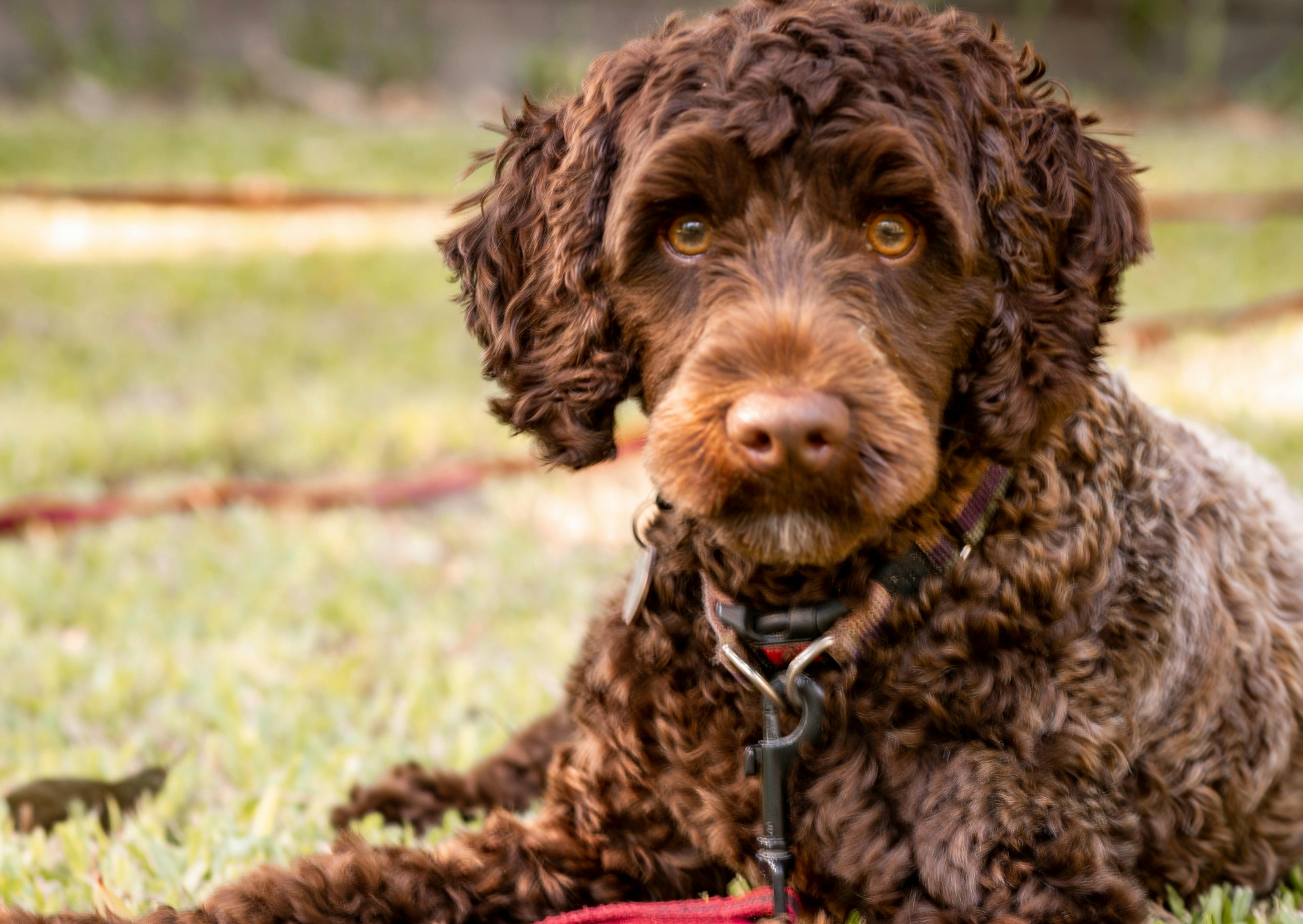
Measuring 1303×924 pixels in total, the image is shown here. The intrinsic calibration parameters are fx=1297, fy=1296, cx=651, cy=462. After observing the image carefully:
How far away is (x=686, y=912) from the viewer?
2775 mm

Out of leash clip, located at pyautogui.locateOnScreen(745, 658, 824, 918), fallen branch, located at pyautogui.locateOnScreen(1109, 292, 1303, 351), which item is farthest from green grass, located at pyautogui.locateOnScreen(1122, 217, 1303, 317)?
leash clip, located at pyautogui.locateOnScreen(745, 658, 824, 918)

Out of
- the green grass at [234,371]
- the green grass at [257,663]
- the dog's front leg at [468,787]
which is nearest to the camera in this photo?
the green grass at [257,663]

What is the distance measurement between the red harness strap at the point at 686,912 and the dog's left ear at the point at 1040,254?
3.48ft

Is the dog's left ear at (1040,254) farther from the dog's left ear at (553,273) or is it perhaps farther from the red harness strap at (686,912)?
the red harness strap at (686,912)

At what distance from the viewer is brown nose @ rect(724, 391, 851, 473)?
231 centimetres

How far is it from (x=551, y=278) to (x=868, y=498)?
0.93 m

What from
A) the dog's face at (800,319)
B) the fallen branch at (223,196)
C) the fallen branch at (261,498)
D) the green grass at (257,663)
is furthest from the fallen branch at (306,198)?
the dog's face at (800,319)

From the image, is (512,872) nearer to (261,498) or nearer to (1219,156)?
(261,498)

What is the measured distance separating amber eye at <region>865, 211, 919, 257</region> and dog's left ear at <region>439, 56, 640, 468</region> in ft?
1.94

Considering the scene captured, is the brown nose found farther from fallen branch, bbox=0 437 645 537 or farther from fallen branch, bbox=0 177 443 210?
fallen branch, bbox=0 177 443 210

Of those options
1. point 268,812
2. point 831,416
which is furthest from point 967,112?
point 268,812

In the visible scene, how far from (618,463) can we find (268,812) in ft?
12.0

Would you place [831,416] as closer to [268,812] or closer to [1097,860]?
[1097,860]

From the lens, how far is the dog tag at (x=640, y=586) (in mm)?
2988
